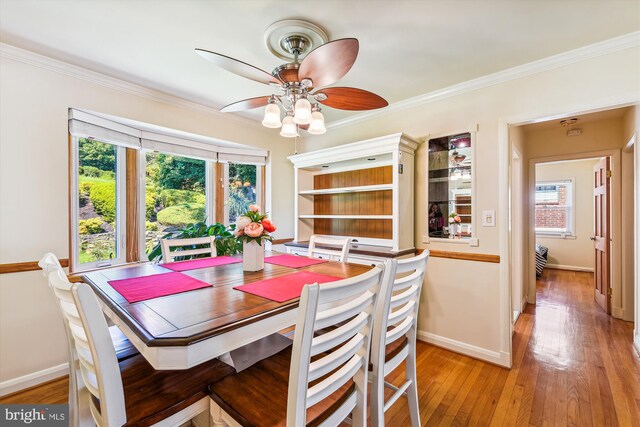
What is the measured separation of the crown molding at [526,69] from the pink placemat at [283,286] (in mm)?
2104

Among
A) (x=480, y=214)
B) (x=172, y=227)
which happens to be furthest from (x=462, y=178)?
(x=172, y=227)

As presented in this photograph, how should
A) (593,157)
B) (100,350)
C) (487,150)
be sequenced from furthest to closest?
(593,157)
(487,150)
(100,350)

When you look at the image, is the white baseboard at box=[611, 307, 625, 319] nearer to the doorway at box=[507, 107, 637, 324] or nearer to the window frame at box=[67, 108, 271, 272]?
the doorway at box=[507, 107, 637, 324]

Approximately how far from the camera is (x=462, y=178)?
2.59 metres

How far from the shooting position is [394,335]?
136 cm

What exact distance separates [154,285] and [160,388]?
1.81ft

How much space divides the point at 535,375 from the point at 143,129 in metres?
4.08

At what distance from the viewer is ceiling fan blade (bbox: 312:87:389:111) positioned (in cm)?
165

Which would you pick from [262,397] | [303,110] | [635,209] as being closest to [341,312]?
[262,397]

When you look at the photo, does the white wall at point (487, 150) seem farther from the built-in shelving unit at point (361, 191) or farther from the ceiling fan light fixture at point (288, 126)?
the ceiling fan light fixture at point (288, 126)

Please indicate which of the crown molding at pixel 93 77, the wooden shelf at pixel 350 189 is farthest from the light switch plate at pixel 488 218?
the crown molding at pixel 93 77

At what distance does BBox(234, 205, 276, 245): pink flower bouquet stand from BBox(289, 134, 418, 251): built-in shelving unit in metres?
1.33

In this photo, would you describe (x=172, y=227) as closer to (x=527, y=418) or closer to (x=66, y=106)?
(x=66, y=106)

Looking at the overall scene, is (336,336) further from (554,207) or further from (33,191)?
(554,207)
